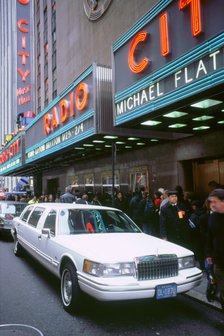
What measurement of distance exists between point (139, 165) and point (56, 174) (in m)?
12.9

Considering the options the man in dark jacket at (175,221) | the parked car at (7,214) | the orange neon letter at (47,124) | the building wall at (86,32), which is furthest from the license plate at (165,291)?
the orange neon letter at (47,124)

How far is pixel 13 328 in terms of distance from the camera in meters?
4.20

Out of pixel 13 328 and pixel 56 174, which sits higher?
pixel 56 174

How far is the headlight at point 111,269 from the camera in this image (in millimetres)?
4336

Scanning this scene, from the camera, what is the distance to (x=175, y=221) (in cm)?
695

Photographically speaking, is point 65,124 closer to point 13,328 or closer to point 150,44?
point 150,44

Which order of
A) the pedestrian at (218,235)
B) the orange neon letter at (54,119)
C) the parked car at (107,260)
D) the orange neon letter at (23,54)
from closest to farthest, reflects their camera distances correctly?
the pedestrian at (218,235), the parked car at (107,260), the orange neon letter at (54,119), the orange neon letter at (23,54)

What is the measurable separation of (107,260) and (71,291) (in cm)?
90

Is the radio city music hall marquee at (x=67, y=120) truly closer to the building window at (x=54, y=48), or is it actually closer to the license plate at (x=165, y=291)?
the license plate at (x=165, y=291)

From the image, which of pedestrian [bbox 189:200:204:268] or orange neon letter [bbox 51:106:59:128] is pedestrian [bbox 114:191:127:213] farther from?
orange neon letter [bbox 51:106:59:128]

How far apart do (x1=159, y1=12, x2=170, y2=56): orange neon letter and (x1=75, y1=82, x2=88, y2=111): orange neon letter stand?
16.5ft

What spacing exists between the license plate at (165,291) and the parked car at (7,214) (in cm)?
875

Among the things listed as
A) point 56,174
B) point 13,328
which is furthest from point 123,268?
point 56,174

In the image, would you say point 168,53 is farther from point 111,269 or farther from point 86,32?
point 86,32
